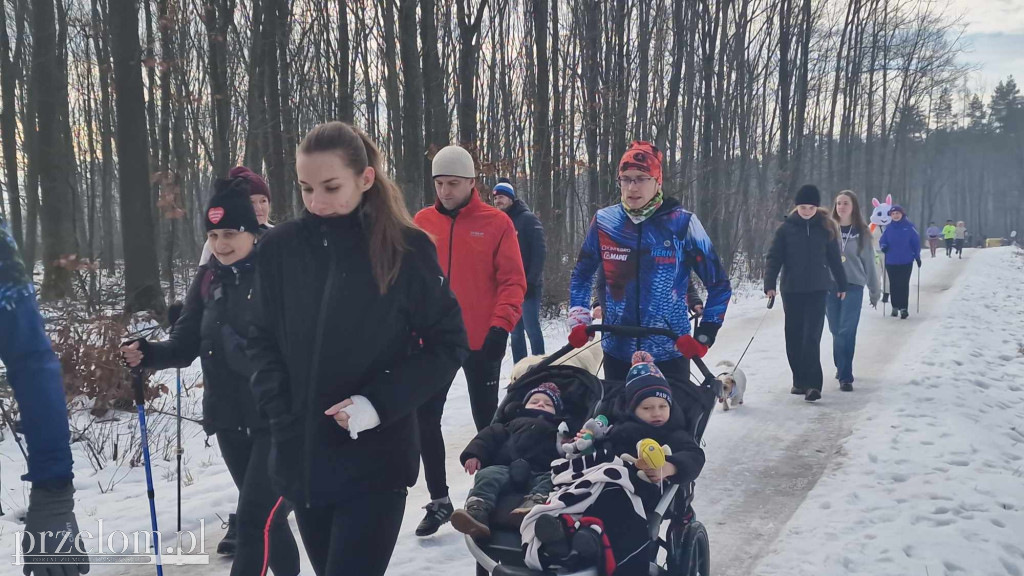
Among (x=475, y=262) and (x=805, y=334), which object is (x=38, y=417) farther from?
(x=805, y=334)

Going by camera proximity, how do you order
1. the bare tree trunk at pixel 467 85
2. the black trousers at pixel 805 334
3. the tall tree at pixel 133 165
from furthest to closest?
the bare tree trunk at pixel 467 85, the tall tree at pixel 133 165, the black trousers at pixel 805 334

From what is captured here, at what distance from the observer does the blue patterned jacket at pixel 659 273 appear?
4.65 meters

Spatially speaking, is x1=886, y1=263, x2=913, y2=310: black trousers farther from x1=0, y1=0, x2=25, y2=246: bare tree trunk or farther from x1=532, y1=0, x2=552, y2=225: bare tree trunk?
x1=0, y1=0, x2=25, y2=246: bare tree trunk

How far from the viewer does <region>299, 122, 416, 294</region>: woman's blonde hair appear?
2.57m

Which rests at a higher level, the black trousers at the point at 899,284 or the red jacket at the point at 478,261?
the red jacket at the point at 478,261

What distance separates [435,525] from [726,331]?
32.6ft

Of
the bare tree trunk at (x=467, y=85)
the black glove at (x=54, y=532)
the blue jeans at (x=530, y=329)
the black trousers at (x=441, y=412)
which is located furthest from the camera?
the bare tree trunk at (x=467, y=85)

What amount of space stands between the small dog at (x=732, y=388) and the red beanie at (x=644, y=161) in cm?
373

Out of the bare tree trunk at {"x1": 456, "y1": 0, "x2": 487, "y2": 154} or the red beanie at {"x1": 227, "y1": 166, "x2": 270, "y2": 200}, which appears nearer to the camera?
the red beanie at {"x1": 227, "y1": 166, "x2": 270, "y2": 200}

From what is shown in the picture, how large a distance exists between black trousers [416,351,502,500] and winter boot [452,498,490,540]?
1.40 meters

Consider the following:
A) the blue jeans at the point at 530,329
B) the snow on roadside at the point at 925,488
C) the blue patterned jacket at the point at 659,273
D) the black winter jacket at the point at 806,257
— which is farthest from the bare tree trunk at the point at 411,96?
the blue patterned jacket at the point at 659,273

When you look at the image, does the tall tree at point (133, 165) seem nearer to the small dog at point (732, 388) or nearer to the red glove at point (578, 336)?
the small dog at point (732, 388)

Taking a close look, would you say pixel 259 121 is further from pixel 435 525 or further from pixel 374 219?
pixel 374 219

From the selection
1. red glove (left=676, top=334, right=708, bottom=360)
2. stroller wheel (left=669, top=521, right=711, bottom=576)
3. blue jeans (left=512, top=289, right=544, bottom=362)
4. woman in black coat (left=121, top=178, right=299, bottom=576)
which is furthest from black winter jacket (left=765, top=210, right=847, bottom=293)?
woman in black coat (left=121, top=178, right=299, bottom=576)
